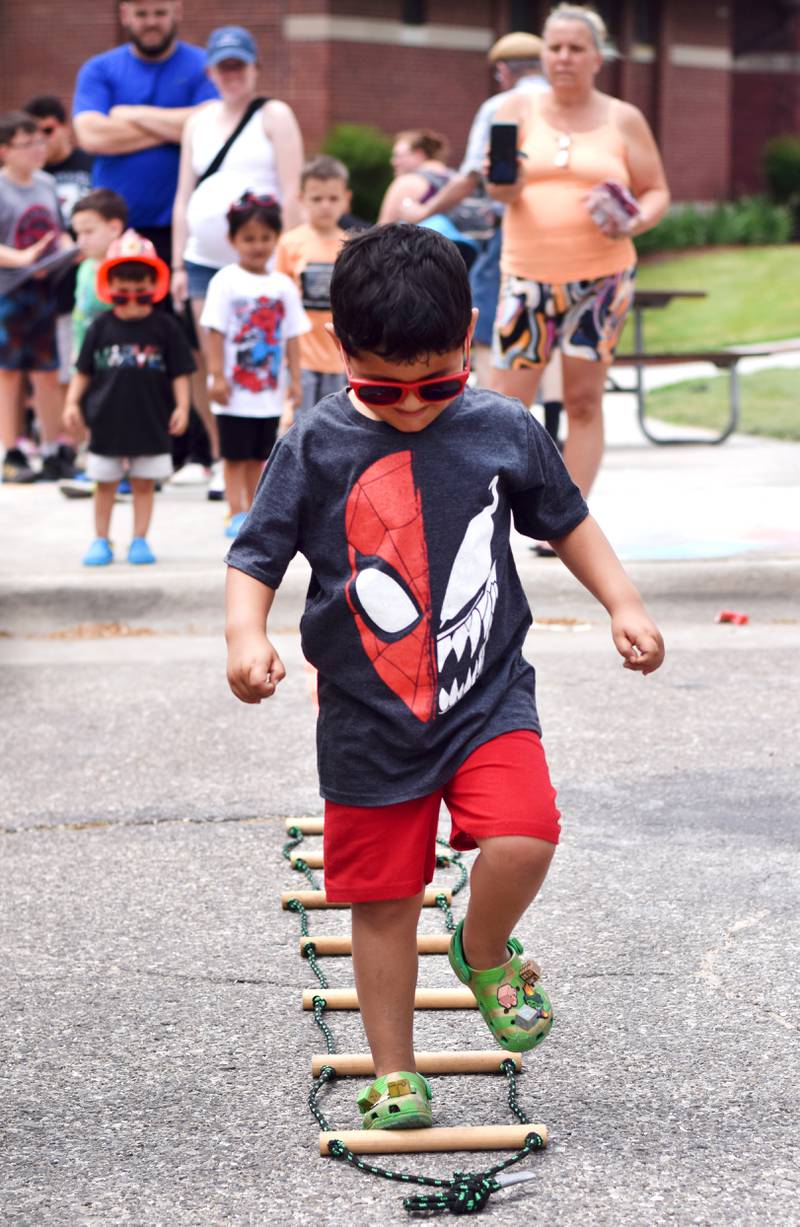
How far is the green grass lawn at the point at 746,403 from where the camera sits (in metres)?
13.0

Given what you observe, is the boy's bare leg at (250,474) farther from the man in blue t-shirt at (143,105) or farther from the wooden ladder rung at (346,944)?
the wooden ladder rung at (346,944)

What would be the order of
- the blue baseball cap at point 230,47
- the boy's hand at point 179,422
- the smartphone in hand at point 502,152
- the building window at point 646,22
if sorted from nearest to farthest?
the smartphone in hand at point 502,152 < the boy's hand at point 179,422 < the blue baseball cap at point 230,47 < the building window at point 646,22

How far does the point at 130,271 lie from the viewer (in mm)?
8312

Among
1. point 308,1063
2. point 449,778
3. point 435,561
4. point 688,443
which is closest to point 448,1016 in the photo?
point 308,1063

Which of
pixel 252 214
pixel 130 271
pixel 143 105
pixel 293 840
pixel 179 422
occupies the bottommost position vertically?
pixel 293 840

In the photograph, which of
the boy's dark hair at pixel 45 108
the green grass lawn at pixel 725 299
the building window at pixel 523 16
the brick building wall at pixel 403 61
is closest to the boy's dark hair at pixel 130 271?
the boy's dark hair at pixel 45 108

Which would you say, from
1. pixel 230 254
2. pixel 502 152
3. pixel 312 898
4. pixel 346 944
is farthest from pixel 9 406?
pixel 346 944

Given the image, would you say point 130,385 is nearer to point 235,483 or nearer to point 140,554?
point 235,483

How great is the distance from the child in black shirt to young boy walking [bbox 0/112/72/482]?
2305mm

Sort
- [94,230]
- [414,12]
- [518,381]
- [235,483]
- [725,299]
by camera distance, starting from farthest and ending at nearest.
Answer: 1. [414,12]
2. [725,299]
3. [94,230]
4. [235,483]
5. [518,381]

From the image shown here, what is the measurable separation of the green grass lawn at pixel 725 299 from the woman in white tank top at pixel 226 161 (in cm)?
1169

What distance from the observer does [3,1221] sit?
2.73m

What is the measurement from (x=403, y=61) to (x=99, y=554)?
74.8 ft

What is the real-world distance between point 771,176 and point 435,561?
1312 inches
